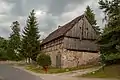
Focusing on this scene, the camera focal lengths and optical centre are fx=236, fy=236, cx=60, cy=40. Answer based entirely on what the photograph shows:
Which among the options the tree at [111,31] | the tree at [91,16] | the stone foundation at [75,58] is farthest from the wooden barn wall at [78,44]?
the tree at [91,16]

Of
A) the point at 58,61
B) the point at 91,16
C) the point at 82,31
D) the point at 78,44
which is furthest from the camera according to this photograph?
the point at 91,16

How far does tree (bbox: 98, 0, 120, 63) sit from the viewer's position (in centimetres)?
2958

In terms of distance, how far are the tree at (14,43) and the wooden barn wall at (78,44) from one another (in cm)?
3278

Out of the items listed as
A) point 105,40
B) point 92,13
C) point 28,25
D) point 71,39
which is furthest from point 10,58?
point 105,40

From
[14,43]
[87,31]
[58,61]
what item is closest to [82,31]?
[87,31]

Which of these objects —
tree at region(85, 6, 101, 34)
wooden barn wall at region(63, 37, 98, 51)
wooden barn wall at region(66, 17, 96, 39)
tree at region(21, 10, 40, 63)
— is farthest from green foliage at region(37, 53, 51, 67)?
tree at region(85, 6, 101, 34)

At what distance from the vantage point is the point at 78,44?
4444cm

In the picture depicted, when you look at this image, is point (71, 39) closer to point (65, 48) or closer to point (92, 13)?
point (65, 48)

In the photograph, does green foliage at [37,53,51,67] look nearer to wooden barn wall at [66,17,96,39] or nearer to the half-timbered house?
the half-timbered house

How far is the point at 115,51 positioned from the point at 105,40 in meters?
2.53

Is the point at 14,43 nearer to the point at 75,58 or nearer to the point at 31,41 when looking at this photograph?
the point at 31,41

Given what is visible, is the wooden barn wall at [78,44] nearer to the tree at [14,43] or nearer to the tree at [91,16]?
the tree at [91,16]

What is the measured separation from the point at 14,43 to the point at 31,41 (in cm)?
2698

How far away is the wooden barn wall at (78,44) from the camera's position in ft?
142
